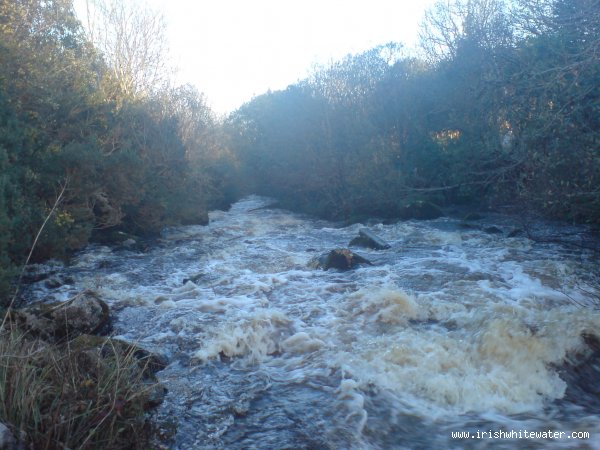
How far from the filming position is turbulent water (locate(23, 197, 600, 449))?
6.14 meters

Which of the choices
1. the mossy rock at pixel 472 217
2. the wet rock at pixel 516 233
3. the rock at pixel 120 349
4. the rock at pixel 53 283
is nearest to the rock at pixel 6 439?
the rock at pixel 120 349

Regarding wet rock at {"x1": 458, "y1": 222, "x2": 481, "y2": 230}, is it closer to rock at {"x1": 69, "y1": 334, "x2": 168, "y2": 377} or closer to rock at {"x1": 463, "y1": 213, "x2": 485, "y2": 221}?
rock at {"x1": 463, "y1": 213, "x2": 485, "y2": 221}

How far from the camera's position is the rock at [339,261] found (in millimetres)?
13969

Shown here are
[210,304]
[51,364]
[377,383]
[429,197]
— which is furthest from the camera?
Result: [429,197]

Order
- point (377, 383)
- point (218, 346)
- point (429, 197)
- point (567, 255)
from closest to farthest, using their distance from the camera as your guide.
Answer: point (377, 383)
point (218, 346)
point (567, 255)
point (429, 197)

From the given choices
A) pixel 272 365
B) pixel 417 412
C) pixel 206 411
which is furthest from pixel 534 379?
pixel 206 411

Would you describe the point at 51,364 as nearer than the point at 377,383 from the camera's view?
Yes

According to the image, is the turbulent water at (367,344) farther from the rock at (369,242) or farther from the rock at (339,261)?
the rock at (369,242)

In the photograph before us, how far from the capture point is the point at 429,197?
1013 inches

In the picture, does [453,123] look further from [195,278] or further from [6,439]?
[6,439]

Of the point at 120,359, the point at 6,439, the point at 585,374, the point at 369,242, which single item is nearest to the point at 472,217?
the point at 369,242

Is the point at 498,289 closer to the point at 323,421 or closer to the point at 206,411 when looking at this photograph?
the point at 323,421

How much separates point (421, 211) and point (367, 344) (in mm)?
15751

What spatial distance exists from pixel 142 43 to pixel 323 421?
2531 centimetres
